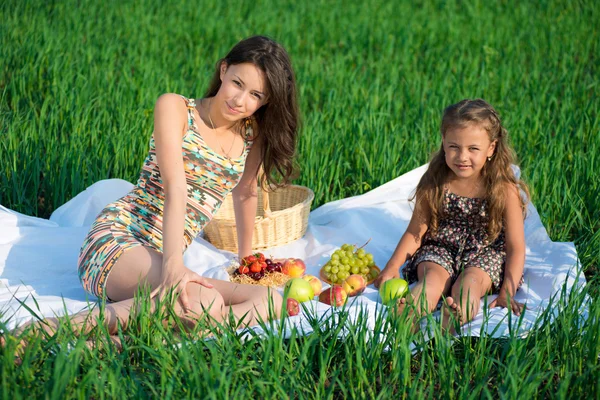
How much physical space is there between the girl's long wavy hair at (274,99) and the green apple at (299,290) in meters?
0.54

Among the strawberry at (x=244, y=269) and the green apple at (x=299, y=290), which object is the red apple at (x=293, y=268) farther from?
the green apple at (x=299, y=290)

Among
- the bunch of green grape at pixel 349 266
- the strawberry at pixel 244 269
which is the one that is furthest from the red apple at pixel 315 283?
the strawberry at pixel 244 269

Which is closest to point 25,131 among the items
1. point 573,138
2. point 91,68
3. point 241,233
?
point 91,68

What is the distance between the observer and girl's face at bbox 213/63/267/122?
2.91 meters

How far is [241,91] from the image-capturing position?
2928mm

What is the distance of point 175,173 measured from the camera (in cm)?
286

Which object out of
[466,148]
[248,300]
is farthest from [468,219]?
[248,300]

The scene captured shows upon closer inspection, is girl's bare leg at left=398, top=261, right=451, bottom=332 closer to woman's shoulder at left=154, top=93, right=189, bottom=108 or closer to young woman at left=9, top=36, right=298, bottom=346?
young woman at left=9, top=36, right=298, bottom=346

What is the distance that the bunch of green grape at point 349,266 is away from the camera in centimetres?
327

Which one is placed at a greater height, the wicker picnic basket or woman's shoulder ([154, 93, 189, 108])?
woman's shoulder ([154, 93, 189, 108])

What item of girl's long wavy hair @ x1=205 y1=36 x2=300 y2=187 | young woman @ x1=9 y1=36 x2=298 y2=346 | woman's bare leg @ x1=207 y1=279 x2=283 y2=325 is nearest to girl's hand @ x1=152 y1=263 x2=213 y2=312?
young woman @ x1=9 y1=36 x2=298 y2=346

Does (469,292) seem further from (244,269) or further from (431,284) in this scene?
(244,269)

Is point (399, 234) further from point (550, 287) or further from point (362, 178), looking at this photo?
point (550, 287)

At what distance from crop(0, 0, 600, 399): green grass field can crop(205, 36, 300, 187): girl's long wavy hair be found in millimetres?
987
